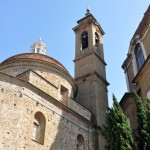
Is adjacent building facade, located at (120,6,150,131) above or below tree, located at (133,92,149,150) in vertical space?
above

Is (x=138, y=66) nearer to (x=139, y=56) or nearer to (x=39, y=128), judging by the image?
(x=139, y=56)

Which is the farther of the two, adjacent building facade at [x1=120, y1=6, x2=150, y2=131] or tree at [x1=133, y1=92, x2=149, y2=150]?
adjacent building facade at [x1=120, y1=6, x2=150, y2=131]

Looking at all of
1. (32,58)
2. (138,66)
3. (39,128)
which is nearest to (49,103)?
(39,128)

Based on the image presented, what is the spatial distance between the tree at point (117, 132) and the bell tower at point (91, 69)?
4.73 metres

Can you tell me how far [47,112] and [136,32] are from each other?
30.5ft

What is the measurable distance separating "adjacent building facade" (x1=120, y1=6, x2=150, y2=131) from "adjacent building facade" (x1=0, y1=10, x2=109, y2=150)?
1.84m

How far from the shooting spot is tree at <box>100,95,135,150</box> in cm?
1086

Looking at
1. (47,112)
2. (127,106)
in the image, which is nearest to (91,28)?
(127,106)

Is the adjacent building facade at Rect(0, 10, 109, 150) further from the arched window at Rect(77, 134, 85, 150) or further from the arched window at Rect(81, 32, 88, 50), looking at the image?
the arched window at Rect(81, 32, 88, 50)

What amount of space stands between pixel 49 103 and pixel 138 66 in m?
7.47

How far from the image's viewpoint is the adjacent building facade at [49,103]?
12477mm

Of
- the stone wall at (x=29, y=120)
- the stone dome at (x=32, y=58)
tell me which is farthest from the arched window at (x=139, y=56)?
the stone wall at (x=29, y=120)

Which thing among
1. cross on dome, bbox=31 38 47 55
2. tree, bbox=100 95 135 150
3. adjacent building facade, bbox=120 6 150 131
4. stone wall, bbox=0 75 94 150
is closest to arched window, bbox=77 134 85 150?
stone wall, bbox=0 75 94 150

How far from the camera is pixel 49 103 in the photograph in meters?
14.5
